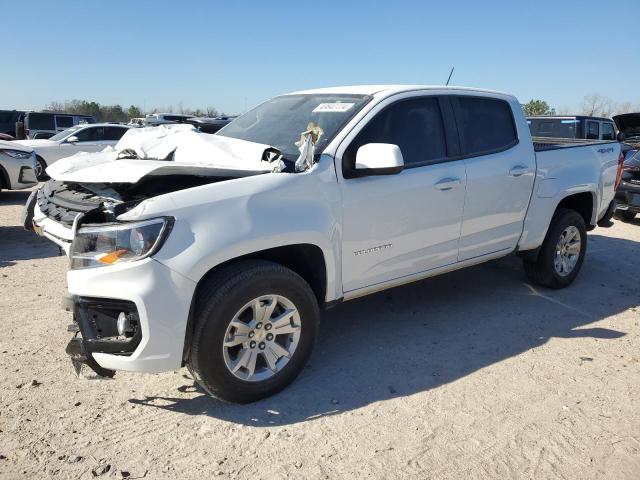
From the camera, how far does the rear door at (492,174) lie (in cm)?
426

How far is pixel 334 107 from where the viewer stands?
12.6 ft

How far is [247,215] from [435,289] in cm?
295

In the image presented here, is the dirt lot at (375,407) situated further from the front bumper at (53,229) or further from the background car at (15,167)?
the background car at (15,167)

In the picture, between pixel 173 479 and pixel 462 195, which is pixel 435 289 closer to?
pixel 462 195

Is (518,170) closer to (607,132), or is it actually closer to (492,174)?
(492,174)

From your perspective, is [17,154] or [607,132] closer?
[17,154]

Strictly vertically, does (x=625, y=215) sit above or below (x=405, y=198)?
below

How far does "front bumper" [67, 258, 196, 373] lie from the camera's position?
2.68 meters

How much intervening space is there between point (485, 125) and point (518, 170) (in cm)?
50

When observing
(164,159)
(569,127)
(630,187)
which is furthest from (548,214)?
(569,127)

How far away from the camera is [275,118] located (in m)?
4.18

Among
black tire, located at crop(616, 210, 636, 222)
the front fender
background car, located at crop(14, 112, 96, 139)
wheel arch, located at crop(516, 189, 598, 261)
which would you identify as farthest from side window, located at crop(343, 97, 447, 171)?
background car, located at crop(14, 112, 96, 139)

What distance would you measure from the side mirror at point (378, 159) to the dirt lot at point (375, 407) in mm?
1369

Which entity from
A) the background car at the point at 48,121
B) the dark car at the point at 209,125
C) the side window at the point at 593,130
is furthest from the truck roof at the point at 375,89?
the background car at the point at 48,121
